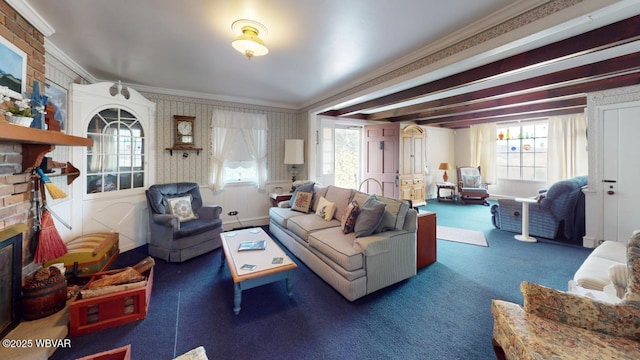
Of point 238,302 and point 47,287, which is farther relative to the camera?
point 238,302

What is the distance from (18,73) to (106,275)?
1814 mm

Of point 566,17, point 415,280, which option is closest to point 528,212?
point 415,280

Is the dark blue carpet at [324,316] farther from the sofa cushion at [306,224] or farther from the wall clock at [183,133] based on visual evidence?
the wall clock at [183,133]

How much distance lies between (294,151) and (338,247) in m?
2.87

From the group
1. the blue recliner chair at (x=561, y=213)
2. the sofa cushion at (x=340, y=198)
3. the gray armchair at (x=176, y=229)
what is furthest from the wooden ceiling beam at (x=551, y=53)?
the gray armchair at (x=176, y=229)

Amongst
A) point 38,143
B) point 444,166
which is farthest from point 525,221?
point 38,143

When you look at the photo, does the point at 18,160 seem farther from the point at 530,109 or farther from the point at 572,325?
the point at 530,109

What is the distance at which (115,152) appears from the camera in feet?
12.0

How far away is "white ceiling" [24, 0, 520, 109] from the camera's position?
196cm

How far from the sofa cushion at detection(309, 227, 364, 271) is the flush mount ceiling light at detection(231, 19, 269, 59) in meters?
2.00

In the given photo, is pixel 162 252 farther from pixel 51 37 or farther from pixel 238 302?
pixel 51 37

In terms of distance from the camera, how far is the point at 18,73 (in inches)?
75.0

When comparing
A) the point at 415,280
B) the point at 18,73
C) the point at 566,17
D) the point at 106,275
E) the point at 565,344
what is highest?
the point at 566,17

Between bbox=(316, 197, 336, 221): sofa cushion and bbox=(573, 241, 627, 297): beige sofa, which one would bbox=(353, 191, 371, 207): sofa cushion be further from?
bbox=(573, 241, 627, 297): beige sofa
